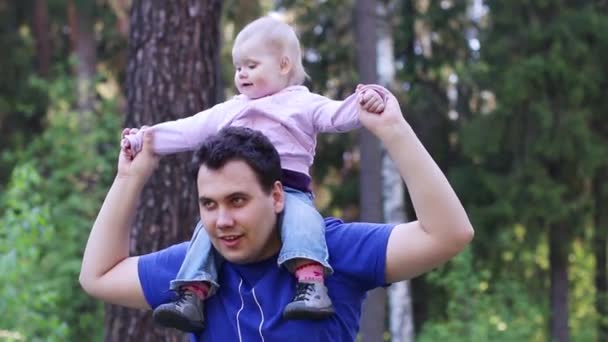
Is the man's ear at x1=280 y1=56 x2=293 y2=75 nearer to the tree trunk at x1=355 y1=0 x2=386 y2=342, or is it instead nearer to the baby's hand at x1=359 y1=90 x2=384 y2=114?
the baby's hand at x1=359 y1=90 x2=384 y2=114

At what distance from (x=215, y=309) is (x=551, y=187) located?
1506 cm

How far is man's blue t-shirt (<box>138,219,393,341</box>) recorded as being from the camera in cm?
285

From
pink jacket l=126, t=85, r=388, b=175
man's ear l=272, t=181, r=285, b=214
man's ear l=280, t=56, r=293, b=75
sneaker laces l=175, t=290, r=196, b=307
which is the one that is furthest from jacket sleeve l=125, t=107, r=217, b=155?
sneaker laces l=175, t=290, r=196, b=307

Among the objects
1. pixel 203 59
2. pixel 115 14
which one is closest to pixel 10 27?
pixel 115 14

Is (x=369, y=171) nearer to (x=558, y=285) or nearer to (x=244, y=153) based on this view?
(x=244, y=153)

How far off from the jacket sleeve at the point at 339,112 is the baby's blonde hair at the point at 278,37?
0.20 m

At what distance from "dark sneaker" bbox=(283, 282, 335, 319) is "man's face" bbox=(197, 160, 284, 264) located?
0.56 ft

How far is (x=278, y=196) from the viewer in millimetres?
2945

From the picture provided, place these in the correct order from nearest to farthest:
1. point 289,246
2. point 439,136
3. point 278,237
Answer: point 289,246 < point 278,237 < point 439,136

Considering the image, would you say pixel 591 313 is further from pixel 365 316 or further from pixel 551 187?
pixel 365 316

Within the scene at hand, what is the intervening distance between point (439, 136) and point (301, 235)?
1765 centimetres

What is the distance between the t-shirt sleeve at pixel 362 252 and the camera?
286 cm

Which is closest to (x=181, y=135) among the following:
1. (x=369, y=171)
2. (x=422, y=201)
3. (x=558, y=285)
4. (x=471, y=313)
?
(x=422, y=201)

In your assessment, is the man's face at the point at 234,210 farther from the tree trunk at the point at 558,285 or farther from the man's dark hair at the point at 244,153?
the tree trunk at the point at 558,285
